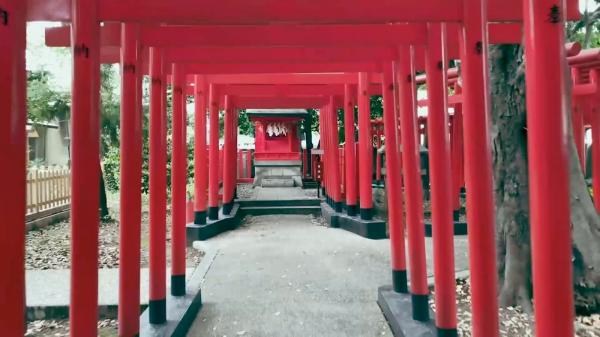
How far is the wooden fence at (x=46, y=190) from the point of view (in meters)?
9.59

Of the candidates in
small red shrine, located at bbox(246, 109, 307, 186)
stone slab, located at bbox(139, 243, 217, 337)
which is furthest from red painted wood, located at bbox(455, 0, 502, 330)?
small red shrine, located at bbox(246, 109, 307, 186)

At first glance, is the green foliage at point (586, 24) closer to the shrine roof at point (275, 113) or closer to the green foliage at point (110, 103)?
the green foliage at point (110, 103)

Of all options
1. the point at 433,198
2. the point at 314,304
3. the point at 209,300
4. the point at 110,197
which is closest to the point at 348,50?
the point at 433,198

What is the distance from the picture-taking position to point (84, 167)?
216cm

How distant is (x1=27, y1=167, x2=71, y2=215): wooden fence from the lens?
959 cm

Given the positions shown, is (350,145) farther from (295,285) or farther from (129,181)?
(129,181)

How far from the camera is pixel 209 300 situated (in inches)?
172

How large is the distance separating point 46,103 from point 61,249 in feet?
10.3

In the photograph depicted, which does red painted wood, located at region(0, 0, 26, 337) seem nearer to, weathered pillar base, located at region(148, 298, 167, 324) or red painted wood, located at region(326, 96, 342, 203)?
weathered pillar base, located at region(148, 298, 167, 324)

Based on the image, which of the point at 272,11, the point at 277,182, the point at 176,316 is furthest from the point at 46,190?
the point at 272,11

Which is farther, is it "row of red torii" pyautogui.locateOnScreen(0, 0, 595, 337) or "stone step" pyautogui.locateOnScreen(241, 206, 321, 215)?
"stone step" pyautogui.locateOnScreen(241, 206, 321, 215)

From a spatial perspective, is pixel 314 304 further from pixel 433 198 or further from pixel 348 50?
pixel 348 50

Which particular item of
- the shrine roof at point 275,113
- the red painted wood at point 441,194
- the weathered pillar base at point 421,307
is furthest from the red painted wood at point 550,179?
the shrine roof at point 275,113

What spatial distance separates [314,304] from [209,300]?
3.75 feet
